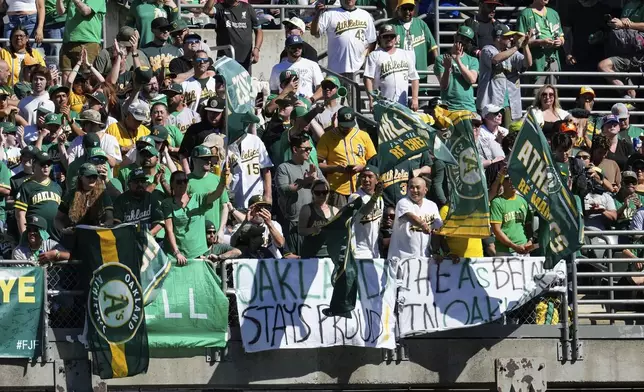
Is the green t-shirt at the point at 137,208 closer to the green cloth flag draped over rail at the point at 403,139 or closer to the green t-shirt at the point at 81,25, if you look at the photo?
the green cloth flag draped over rail at the point at 403,139

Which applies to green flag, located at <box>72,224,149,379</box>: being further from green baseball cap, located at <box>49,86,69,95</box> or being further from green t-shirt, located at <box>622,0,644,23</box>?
green t-shirt, located at <box>622,0,644,23</box>

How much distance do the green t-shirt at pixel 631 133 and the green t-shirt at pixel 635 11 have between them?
2.24 m

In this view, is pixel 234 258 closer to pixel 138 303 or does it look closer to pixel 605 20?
pixel 138 303

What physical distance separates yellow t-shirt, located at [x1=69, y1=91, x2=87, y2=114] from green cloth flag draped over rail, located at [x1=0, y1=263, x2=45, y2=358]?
4.05 metres

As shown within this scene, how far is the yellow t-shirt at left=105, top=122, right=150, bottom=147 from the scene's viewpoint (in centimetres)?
2067

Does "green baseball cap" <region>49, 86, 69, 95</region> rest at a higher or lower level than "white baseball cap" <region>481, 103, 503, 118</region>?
higher

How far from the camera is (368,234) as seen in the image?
1944 centimetres

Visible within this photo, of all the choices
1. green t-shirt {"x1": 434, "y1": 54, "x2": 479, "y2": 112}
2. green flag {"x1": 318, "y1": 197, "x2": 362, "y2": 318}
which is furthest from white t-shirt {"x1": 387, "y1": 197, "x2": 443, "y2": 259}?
green t-shirt {"x1": 434, "y1": 54, "x2": 479, "y2": 112}

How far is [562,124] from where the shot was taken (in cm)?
2156

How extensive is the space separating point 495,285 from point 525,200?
3.40ft

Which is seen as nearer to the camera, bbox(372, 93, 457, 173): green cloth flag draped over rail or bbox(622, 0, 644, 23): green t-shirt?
bbox(372, 93, 457, 173): green cloth flag draped over rail

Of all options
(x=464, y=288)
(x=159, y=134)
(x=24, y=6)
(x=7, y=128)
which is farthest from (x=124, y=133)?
(x=464, y=288)

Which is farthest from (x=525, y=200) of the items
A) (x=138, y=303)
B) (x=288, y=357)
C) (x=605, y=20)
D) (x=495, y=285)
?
(x=605, y=20)

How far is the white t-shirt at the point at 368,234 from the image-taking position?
19328mm
